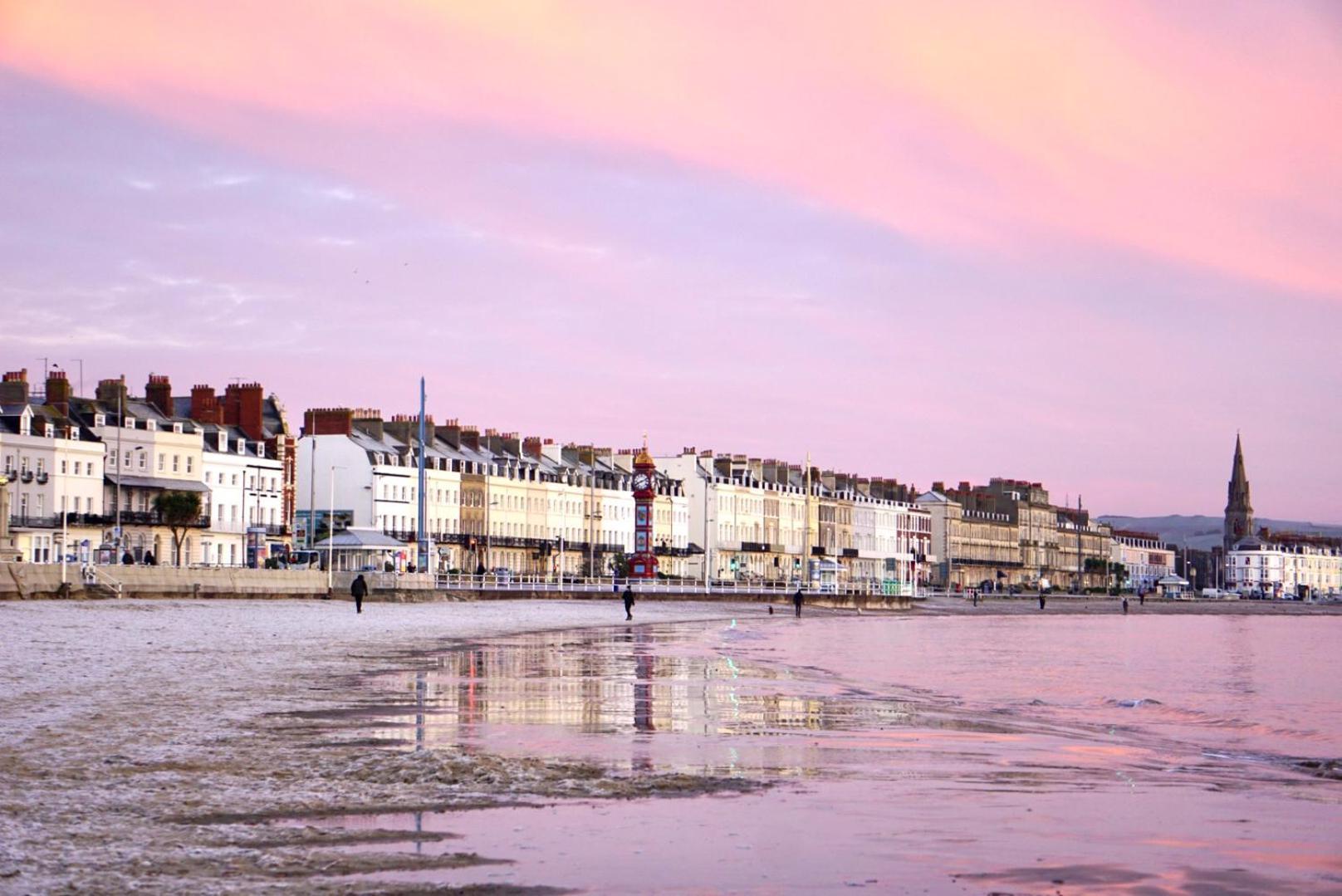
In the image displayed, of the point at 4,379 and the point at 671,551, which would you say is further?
the point at 671,551

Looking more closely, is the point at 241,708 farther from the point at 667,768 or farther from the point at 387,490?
the point at 387,490

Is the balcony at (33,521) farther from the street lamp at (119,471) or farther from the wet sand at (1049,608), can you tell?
the wet sand at (1049,608)

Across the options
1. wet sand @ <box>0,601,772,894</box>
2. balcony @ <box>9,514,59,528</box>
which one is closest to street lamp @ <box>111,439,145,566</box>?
balcony @ <box>9,514,59,528</box>

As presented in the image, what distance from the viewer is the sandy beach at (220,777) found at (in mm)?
9664

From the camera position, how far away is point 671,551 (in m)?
144

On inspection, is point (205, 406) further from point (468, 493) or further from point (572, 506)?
point (572, 506)

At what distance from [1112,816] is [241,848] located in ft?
A: 20.0

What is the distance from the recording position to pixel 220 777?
13.2m

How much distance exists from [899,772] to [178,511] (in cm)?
8081

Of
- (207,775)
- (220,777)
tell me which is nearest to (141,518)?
(207,775)

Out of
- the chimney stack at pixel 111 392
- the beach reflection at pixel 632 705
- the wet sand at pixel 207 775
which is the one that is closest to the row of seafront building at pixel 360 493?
the chimney stack at pixel 111 392

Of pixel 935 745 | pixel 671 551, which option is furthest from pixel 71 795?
pixel 671 551

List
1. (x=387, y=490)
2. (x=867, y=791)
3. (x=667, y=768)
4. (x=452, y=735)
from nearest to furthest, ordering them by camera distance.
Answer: (x=867, y=791), (x=667, y=768), (x=452, y=735), (x=387, y=490)

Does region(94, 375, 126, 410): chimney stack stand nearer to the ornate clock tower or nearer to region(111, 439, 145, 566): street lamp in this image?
region(111, 439, 145, 566): street lamp
